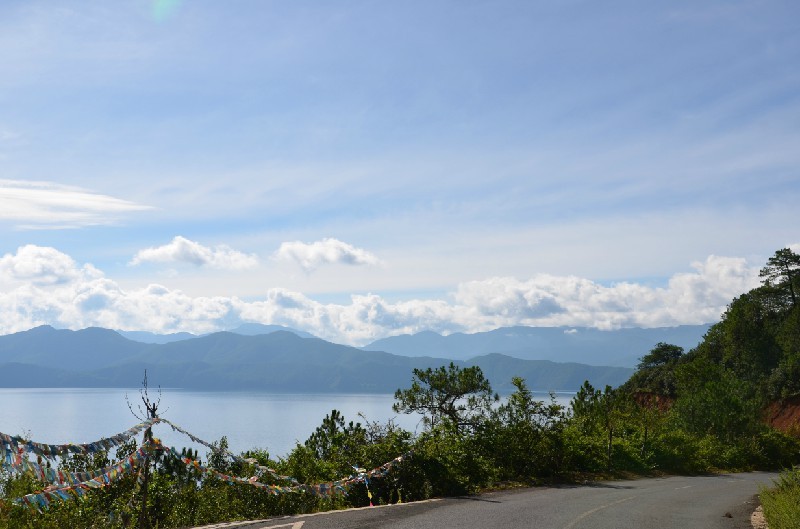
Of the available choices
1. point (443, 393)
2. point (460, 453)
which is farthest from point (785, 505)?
point (443, 393)

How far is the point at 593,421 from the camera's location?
34.6 m

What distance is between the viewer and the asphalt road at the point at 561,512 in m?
14.9

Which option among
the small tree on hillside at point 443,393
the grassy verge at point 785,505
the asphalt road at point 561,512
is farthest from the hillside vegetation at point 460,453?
the grassy verge at point 785,505

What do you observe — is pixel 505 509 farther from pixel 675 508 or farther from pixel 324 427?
pixel 324 427

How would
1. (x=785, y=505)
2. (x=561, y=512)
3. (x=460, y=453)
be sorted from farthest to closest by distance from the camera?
(x=460, y=453), (x=561, y=512), (x=785, y=505)

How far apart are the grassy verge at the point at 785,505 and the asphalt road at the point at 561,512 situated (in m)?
0.81

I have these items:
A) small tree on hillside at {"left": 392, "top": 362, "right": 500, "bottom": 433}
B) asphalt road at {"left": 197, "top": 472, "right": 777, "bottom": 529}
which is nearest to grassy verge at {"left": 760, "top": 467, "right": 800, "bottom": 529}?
asphalt road at {"left": 197, "top": 472, "right": 777, "bottom": 529}

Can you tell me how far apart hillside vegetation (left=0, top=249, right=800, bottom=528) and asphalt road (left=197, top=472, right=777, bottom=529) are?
1.90 m

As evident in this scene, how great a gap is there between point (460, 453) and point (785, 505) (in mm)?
10059

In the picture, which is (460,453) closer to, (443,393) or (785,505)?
(785,505)

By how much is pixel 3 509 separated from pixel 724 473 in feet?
114

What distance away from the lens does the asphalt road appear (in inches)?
588

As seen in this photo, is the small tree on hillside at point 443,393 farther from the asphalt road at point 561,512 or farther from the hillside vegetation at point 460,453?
the asphalt road at point 561,512

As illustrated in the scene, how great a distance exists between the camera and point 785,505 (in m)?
14.9
